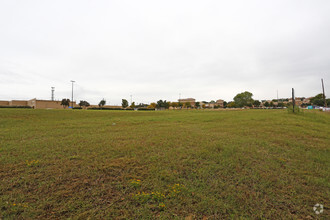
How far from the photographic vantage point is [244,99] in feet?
338

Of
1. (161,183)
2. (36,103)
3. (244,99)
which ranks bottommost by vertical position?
(161,183)

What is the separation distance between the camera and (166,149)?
6.12m

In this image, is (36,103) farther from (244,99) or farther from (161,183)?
(244,99)

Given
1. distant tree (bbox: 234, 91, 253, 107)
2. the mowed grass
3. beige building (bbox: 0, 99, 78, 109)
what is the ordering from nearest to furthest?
the mowed grass
beige building (bbox: 0, 99, 78, 109)
distant tree (bbox: 234, 91, 253, 107)

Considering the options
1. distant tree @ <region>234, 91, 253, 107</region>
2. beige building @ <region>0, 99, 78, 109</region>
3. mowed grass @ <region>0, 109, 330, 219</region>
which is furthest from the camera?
distant tree @ <region>234, 91, 253, 107</region>

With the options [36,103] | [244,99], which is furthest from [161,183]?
[244,99]

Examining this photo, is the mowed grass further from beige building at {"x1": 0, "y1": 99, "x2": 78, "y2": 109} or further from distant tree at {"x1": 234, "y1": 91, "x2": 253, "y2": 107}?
distant tree at {"x1": 234, "y1": 91, "x2": 253, "y2": 107}

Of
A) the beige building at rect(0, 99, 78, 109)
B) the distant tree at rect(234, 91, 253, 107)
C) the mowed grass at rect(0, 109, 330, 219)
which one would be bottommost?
the mowed grass at rect(0, 109, 330, 219)

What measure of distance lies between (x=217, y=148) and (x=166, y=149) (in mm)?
2217

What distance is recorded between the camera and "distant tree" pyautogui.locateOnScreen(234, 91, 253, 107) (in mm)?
101812

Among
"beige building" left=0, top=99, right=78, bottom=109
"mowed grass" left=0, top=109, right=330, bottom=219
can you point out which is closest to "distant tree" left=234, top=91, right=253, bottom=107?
"mowed grass" left=0, top=109, right=330, bottom=219

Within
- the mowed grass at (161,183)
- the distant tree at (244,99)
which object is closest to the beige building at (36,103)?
the mowed grass at (161,183)

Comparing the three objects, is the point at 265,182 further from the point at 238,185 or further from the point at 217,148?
the point at 217,148

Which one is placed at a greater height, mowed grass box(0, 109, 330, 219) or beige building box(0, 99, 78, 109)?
beige building box(0, 99, 78, 109)
